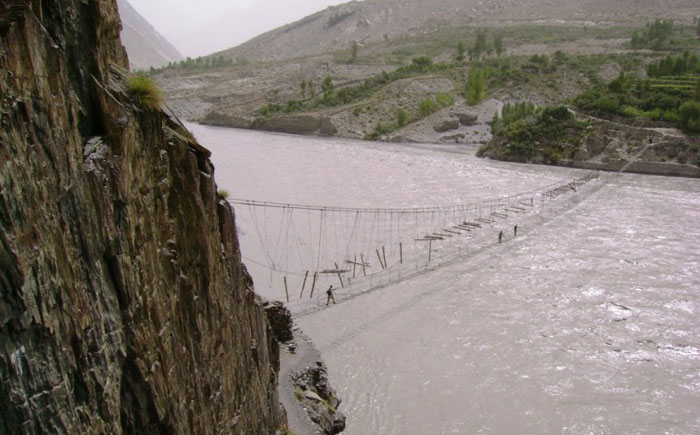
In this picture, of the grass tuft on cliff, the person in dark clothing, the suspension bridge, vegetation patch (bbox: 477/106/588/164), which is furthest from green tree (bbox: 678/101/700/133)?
the grass tuft on cliff

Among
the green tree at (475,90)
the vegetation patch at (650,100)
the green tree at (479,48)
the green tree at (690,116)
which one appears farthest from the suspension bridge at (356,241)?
the green tree at (479,48)

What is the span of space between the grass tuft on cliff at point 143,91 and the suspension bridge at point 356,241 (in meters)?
14.2

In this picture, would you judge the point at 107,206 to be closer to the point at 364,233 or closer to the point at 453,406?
the point at 453,406

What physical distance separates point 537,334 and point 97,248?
16648mm

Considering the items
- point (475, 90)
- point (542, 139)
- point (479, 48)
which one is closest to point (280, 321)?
point (542, 139)

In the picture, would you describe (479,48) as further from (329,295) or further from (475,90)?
(329,295)

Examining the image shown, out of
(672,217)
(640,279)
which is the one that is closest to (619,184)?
(672,217)

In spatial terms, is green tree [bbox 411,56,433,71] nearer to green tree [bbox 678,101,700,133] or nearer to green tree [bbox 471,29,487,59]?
green tree [bbox 471,29,487,59]

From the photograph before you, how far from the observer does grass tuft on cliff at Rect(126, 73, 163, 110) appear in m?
6.08

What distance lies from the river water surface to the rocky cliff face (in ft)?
27.4

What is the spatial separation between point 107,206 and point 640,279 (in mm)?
23989

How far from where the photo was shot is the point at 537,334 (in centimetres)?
1850

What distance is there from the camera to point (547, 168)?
51562 mm

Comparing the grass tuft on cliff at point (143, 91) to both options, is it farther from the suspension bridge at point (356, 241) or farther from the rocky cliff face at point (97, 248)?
the suspension bridge at point (356, 241)
